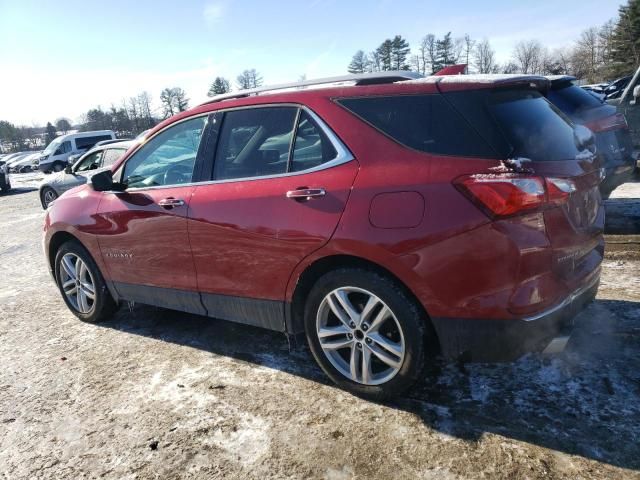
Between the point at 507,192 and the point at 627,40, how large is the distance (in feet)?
201

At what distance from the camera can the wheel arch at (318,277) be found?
260cm

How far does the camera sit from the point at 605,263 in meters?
4.73

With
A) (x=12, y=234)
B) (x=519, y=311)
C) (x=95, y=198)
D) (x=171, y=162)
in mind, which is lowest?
(x=12, y=234)

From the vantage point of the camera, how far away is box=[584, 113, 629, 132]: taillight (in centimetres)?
597

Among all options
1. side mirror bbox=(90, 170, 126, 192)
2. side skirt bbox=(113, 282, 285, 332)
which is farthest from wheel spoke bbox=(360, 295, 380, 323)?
side mirror bbox=(90, 170, 126, 192)

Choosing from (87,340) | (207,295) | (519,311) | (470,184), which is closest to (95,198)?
(87,340)

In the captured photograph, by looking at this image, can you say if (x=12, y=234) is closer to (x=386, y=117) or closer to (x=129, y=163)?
(x=129, y=163)

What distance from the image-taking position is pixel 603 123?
6070 mm

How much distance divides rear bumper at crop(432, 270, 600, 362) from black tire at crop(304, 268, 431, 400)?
0.12 metres

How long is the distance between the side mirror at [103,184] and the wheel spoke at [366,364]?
2453 millimetres

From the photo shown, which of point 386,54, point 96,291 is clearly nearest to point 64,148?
point 96,291

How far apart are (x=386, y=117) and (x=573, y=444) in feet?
6.20

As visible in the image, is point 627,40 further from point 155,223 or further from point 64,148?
point 155,223

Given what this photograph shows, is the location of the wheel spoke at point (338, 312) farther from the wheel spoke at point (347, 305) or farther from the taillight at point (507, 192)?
the taillight at point (507, 192)
